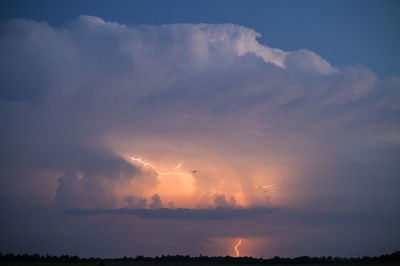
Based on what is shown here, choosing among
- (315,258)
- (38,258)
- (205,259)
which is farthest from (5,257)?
(315,258)

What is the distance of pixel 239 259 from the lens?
136 m

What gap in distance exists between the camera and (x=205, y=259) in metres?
132

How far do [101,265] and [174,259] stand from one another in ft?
214

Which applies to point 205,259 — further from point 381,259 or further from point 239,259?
point 381,259

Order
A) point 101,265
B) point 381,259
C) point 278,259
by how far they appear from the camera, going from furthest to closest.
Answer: point 278,259
point 381,259
point 101,265

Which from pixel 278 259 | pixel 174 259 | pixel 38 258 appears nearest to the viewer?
pixel 38 258

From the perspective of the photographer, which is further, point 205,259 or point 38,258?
point 205,259

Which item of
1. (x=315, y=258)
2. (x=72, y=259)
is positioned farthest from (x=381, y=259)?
(x=72, y=259)

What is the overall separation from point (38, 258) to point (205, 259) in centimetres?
4870

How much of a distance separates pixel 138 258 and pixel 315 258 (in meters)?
50.1

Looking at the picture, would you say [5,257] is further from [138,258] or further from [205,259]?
[205,259]

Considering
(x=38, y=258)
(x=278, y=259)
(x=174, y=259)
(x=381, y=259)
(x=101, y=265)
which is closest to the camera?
(x=101, y=265)

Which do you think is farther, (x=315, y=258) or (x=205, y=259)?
(x=205, y=259)

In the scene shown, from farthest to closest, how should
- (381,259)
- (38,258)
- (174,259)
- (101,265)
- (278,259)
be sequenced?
(174,259), (278,259), (38,258), (381,259), (101,265)
